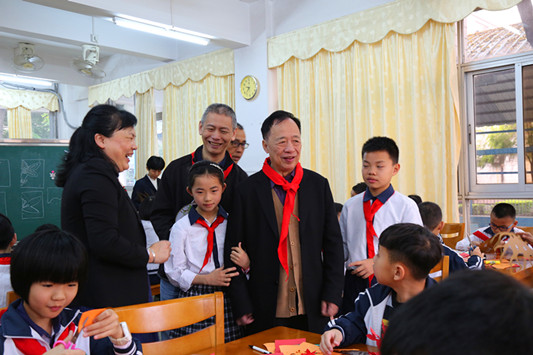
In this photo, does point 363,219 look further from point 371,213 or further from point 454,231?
point 454,231

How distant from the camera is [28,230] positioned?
5160mm

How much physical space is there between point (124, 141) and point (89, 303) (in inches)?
23.5

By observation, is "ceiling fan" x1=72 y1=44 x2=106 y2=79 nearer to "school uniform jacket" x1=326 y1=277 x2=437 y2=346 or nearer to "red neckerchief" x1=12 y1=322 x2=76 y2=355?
"red neckerchief" x1=12 y1=322 x2=76 y2=355

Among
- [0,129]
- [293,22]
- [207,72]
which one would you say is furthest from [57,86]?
[293,22]

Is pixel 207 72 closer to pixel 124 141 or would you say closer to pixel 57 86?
pixel 57 86

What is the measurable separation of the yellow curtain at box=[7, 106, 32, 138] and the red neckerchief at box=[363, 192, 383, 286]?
868cm

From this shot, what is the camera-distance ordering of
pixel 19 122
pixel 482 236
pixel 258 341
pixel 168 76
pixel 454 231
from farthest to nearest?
pixel 19 122
pixel 168 76
pixel 454 231
pixel 482 236
pixel 258 341

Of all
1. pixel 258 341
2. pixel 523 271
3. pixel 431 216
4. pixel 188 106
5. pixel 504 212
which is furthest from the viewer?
pixel 188 106

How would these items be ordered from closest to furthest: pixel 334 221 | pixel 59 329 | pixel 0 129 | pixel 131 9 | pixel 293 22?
pixel 59 329
pixel 334 221
pixel 131 9
pixel 293 22
pixel 0 129

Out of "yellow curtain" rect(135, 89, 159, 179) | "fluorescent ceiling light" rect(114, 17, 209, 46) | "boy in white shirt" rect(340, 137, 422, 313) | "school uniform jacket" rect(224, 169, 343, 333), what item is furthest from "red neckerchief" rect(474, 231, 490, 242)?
"yellow curtain" rect(135, 89, 159, 179)

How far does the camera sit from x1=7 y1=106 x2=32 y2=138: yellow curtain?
354 inches

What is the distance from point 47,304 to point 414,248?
3.59 ft

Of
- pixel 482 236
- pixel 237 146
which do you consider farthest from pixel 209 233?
pixel 482 236

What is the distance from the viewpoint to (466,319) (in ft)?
1.10
